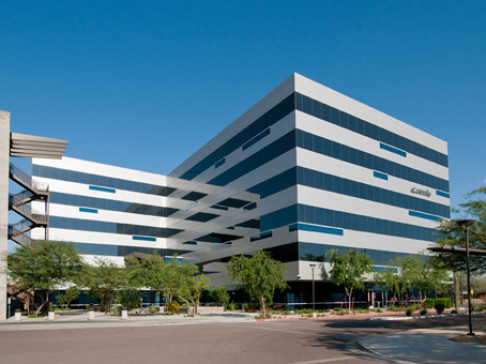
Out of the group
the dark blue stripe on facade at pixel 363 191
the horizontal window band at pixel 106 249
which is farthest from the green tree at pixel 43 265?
the dark blue stripe on facade at pixel 363 191

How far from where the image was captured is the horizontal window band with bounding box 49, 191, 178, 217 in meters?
64.3

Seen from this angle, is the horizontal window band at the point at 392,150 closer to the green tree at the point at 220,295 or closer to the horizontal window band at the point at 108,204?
the green tree at the point at 220,295

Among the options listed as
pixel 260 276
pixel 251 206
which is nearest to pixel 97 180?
pixel 251 206

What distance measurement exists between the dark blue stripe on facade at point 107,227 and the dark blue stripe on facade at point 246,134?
33.7ft

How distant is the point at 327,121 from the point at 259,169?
9.58m

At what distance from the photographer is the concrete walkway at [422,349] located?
576 inches

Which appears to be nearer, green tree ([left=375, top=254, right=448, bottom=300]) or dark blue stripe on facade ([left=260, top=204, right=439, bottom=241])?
dark blue stripe on facade ([left=260, top=204, right=439, bottom=241])

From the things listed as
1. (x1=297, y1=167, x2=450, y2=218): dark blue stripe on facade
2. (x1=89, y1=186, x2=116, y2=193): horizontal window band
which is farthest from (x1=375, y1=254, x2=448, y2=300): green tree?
(x1=89, y1=186, x2=116, y2=193): horizontal window band

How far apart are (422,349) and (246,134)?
42.2 metres

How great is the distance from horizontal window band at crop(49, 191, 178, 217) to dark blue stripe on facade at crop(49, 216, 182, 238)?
7.73 feet

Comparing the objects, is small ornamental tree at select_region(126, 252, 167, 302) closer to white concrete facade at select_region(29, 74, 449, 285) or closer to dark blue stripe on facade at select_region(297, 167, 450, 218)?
Answer: white concrete facade at select_region(29, 74, 449, 285)

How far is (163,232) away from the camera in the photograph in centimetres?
7600

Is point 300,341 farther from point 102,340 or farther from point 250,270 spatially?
point 250,270

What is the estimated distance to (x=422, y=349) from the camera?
55.3ft
